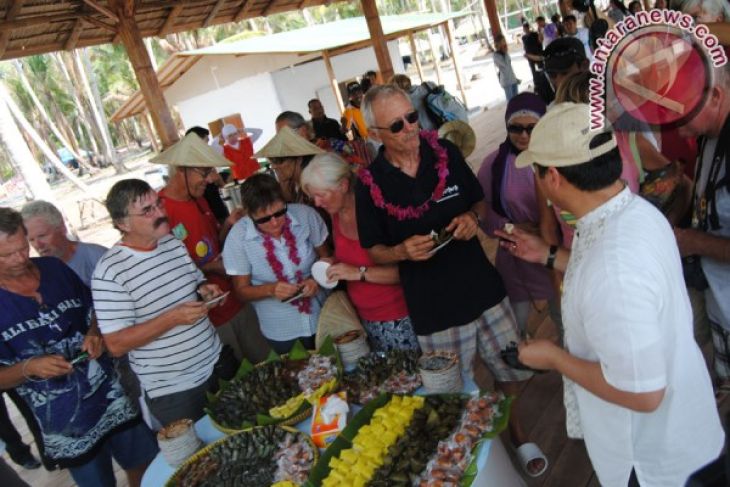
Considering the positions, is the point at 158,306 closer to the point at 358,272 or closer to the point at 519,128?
the point at 358,272

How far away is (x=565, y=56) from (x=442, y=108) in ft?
8.39

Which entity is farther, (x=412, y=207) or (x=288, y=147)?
(x=288, y=147)

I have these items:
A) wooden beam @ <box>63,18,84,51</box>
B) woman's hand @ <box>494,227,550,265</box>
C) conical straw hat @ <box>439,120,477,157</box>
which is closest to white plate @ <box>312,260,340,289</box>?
woman's hand @ <box>494,227,550,265</box>

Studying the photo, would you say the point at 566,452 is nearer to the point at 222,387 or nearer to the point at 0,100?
the point at 222,387

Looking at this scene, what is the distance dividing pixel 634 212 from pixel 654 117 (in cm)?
78

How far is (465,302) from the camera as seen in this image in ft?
6.95

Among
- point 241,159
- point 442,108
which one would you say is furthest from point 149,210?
point 442,108

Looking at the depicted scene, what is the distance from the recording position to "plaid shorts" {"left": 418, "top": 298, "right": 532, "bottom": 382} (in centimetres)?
217

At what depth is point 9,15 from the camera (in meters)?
4.68

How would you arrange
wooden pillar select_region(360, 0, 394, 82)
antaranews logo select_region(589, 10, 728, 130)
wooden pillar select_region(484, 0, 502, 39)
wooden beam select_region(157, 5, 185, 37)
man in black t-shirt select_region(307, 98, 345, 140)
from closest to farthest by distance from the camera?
antaranews logo select_region(589, 10, 728, 130)
wooden beam select_region(157, 5, 185, 37)
man in black t-shirt select_region(307, 98, 345, 140)
wooden pillar select_region(360, 0, 394, 82)
wooden pillar select_region(484, 0, 502, 39)

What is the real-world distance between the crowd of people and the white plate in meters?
0.03

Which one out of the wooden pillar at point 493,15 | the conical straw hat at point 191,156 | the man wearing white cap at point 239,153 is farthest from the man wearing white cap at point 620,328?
the wooden pillar at point 493,15

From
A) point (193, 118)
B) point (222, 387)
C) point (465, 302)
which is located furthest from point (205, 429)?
point (193, 118)

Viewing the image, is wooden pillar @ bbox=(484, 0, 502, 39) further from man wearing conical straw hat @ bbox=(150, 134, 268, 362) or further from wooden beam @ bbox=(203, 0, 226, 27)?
man wearing conical straw hat @ bbox=(150, 134, 268, 362)
